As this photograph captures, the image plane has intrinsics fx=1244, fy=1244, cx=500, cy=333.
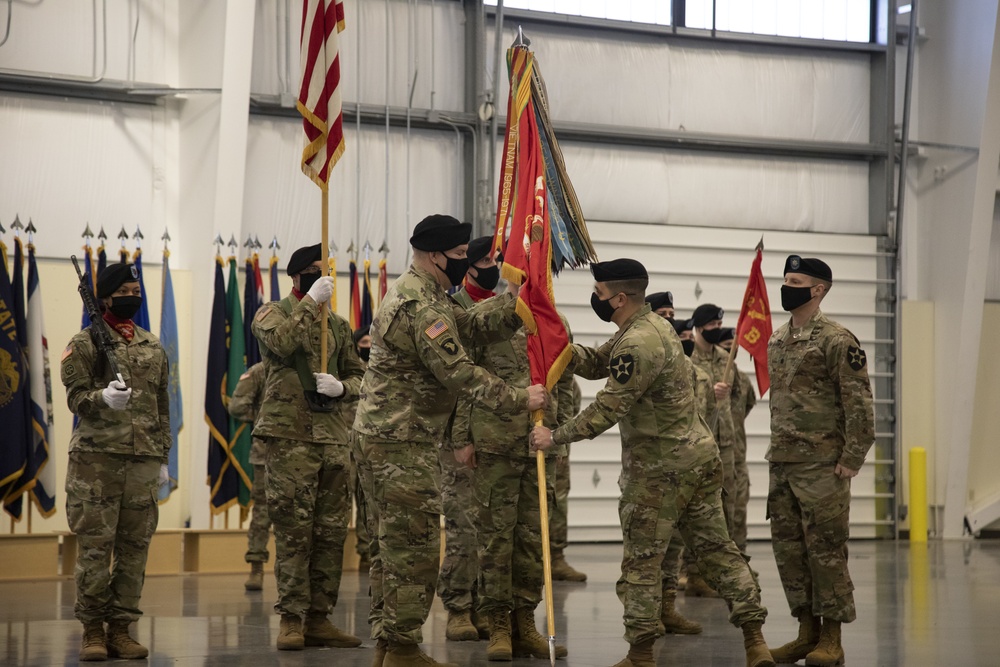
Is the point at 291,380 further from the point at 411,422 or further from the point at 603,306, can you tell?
the point at 603,306

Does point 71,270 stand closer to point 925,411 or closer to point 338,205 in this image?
point 338,205

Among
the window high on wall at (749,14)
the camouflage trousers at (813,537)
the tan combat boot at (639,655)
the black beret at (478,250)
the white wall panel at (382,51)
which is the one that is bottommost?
the tan combat boot at (639,655)

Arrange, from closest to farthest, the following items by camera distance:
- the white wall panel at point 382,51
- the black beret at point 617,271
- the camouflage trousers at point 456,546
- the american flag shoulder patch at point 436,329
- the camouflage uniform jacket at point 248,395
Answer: the american flag shoulder patch at point 436,329, the black beret at point 617,271, the camouflage trousers at point 456,546, the camouflage uniform jacket at point 248,395, the white wall panel at point 382,51

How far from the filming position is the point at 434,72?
13281mm

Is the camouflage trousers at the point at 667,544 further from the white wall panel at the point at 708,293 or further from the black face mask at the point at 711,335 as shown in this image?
the white wall panel at the point at 708,293

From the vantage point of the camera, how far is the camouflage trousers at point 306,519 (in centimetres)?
609

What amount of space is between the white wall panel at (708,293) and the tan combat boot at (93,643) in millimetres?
7913

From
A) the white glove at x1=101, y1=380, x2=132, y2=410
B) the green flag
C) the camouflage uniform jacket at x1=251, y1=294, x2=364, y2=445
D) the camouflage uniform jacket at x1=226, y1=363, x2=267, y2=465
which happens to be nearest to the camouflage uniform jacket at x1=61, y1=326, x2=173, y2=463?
the white glove at x1=101, y1=380, x2=132, y2=410

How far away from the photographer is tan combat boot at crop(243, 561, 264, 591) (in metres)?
9.27

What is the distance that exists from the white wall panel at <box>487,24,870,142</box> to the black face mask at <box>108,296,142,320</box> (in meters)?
7.85

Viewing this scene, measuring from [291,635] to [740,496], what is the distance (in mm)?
4701

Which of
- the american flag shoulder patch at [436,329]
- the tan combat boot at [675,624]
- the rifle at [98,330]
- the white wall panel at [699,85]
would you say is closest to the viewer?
the american flag shoulder patch at [436,329]

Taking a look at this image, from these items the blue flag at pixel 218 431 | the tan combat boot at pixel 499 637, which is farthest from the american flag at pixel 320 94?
the blue flag at pixel 218 431

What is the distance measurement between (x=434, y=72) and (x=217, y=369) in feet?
14.7
